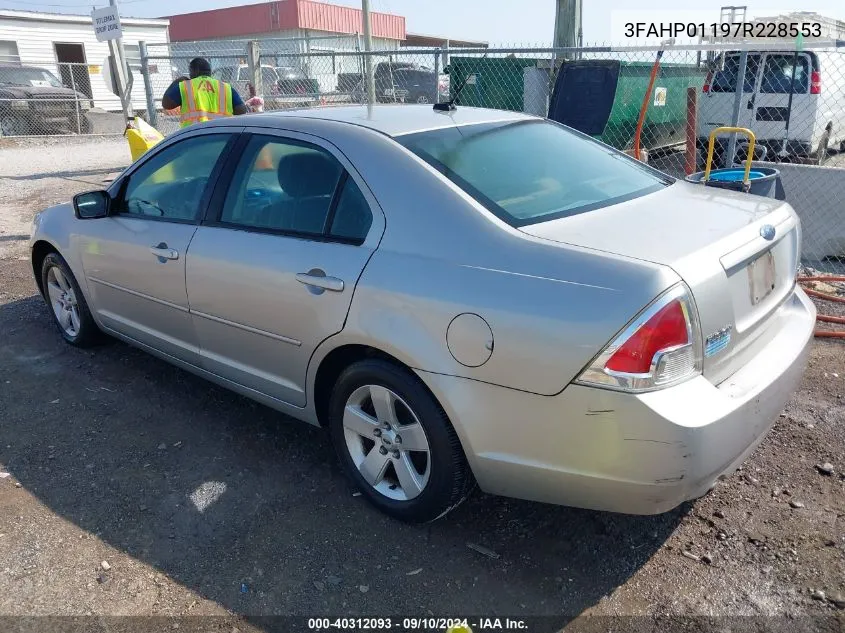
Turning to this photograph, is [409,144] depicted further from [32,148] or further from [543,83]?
[32,148]

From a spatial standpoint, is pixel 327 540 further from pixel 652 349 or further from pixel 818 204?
pixel 818 204

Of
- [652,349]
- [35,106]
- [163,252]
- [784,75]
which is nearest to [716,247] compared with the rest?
[652,349]

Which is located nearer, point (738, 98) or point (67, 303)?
point (67, 303)

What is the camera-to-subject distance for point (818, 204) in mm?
6371

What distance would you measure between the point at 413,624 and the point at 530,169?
1867mm

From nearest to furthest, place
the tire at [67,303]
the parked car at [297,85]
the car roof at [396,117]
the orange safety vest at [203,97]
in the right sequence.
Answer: the car roof at [396,117] < the tire at [67,303] < the orange safety vest at [203,97] < the parked car at [297,85]

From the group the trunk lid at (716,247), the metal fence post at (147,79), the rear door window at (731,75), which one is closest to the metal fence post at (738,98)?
the trunk lid at (716,247)

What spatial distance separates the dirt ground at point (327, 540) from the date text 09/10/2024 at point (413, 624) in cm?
3

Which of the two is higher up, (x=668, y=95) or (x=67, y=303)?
(x=668, y=95)

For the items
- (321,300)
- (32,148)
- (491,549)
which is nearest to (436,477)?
(491,549)

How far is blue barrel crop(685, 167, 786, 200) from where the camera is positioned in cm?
478

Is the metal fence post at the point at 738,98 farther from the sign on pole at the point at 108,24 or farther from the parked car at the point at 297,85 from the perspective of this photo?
the parked car at the point at 297,85

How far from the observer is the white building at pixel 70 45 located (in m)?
24.0

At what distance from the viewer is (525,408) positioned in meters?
2.36
